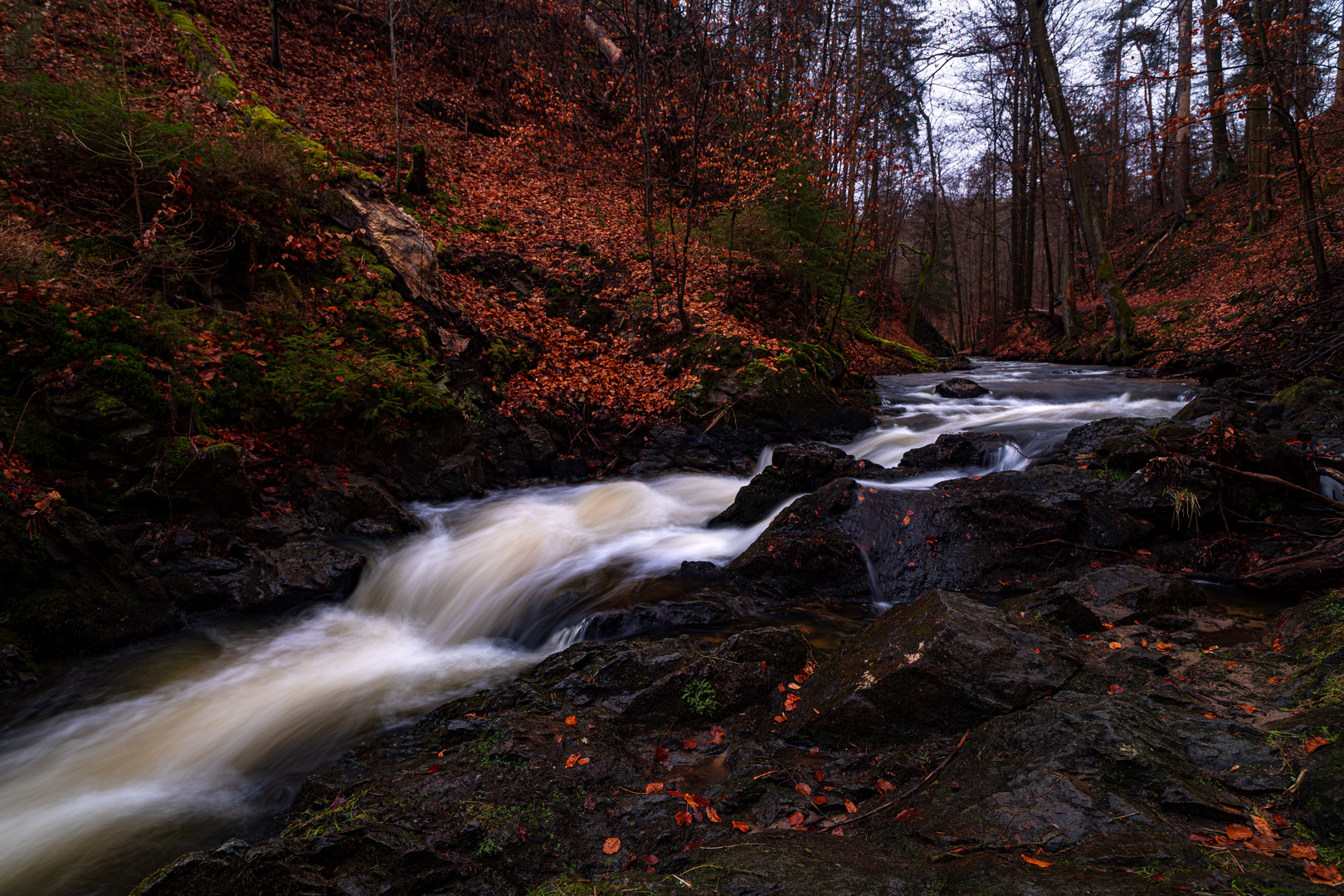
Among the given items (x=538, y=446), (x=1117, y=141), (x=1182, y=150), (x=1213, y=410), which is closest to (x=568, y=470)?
(x=538, y=446)

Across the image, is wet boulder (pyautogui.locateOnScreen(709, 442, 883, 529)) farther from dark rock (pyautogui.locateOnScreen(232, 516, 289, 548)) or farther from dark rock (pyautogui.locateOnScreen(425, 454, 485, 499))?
dark rock (pyautogui.locateOnScreen(232, 516, 289, 548))

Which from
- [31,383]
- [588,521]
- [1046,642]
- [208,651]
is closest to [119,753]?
[208,651]

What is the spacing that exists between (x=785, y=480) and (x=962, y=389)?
7.65 metres

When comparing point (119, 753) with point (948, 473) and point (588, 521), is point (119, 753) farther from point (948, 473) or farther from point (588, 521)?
point (948, 473)

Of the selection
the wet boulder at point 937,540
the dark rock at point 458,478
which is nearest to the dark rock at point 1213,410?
the wet boulder at point 937,540

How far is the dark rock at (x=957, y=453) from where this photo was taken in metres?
7.76

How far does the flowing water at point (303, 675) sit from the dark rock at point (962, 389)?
14.3 feet

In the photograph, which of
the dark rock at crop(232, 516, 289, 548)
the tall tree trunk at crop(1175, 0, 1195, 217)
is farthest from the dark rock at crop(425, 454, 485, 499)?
the tall tree trunk at crop(1175, 0, 1195, 217)

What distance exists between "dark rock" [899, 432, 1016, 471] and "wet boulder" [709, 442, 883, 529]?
3.24 ft

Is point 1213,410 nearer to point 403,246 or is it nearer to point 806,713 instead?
point 806,713

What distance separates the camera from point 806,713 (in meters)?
3.15

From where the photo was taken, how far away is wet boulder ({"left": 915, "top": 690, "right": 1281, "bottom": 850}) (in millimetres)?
1976

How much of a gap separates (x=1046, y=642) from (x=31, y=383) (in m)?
7.46

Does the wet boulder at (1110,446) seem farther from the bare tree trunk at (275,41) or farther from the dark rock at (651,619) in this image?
the bare tree trunk at (275,41)
